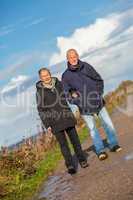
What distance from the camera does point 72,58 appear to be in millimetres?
12383

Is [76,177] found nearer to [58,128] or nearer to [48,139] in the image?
[58,128]

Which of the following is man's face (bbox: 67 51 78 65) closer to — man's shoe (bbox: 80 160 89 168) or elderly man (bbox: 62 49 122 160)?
elderly man (bbox: 62 49 122 160)

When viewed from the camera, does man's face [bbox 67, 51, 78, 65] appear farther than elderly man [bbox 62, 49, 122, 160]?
No

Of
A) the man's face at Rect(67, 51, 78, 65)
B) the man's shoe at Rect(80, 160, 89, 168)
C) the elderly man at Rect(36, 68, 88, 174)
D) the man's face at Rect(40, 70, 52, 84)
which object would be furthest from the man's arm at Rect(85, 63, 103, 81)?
the man's shoe at Rect(80, 160, 89, 168)

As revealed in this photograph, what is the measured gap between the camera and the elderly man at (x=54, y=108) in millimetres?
12203

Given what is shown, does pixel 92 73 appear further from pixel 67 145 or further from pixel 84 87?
pixel 67 145

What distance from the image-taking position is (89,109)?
12.8m

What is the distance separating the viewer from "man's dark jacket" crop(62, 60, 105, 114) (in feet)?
41.4

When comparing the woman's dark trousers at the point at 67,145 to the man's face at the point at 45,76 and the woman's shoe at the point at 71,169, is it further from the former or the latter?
the man's face at the point at 45,76

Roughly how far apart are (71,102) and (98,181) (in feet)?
8.76

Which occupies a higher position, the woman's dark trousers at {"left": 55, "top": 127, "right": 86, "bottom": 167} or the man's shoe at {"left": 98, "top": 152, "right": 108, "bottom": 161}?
the woman's dark trousers at {"left": 55, "top": 127, "right": 86, "bottom": 167}

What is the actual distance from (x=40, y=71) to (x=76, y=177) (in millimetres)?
2277

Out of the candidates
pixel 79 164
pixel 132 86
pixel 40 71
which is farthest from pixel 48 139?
pixel 132 86

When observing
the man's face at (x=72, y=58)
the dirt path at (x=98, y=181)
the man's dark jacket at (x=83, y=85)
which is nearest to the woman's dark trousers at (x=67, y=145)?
the dirt path at (x=98, y=181)
